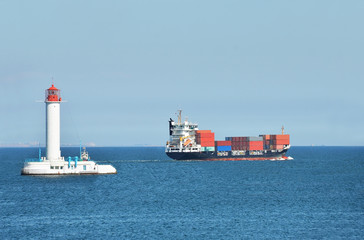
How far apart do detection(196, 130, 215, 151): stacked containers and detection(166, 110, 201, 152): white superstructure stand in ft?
3.46

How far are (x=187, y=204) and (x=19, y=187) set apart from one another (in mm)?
25670

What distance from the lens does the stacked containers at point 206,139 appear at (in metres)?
132

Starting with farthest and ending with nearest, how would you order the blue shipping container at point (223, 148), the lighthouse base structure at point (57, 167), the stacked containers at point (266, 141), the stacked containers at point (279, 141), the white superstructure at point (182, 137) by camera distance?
the stacked containers at point (266, 141), the stacked containers at point (279, 141), the blue shipping container at point (223, 148), the white superstructure at point (182, 137), the lighthouse base structure at point (57, 167)

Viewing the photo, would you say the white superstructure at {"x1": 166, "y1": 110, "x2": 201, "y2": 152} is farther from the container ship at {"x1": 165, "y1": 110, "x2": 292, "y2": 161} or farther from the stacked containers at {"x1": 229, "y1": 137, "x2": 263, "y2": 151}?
the stacked containers at {"x1": 229, "y1": 137, "x2": 263, "y2": 151}

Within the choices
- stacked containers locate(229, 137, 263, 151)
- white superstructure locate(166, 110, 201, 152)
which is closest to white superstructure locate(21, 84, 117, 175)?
white superstructure locate(166, 110, 201, 152)

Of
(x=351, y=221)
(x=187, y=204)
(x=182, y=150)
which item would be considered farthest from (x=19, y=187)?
(x=182, y=150)

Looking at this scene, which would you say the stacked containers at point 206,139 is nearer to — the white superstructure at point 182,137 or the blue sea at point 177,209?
the white superstructure at point 182,137

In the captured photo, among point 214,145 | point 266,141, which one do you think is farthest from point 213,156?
point 266,141

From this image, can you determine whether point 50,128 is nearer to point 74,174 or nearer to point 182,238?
point 74,174

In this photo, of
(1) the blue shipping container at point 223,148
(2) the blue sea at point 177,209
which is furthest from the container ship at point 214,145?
(2) the blue sea at point 177,209

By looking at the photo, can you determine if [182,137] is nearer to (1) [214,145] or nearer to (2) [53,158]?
(1) [214,145]

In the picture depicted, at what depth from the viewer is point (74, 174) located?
7444cm

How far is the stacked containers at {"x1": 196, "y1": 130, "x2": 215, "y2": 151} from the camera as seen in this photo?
5192 inches

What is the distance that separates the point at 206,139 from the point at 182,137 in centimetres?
618
